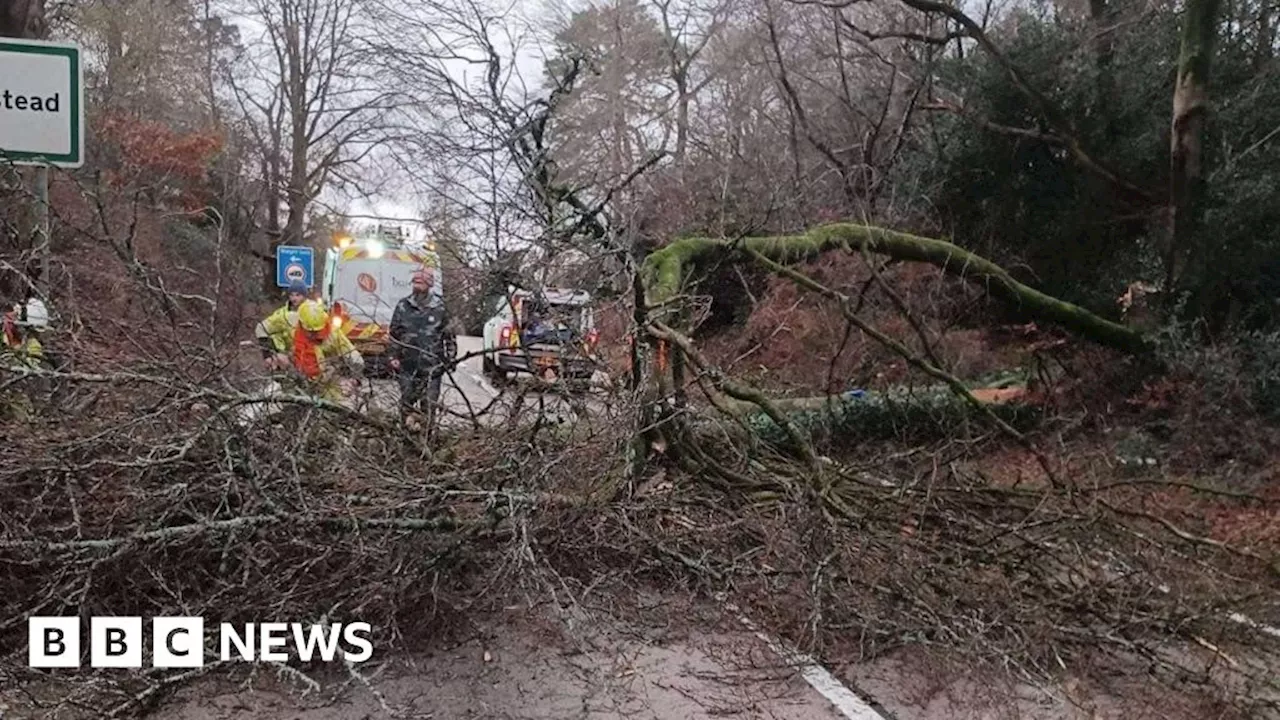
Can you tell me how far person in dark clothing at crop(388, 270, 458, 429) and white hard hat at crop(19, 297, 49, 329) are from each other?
1.72 meters

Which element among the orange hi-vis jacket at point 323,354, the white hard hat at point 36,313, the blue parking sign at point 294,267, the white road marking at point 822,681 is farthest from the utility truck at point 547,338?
the blue parking sign at point 294,267

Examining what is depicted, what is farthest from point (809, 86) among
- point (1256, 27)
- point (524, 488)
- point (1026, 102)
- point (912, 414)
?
point (524, 488)

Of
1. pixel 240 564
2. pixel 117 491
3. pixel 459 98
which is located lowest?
pixel 240 564

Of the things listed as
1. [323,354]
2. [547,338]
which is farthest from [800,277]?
[323,354]

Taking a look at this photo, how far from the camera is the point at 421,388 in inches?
230

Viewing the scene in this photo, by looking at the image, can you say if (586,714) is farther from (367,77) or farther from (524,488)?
(367,77)

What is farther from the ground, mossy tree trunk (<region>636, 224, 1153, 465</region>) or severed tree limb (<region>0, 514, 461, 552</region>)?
mossy tree trunk (<region>636, 224, 1153, 465</region>)

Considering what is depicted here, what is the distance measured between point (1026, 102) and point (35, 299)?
12485 mm

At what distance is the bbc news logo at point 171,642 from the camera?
13.3ft

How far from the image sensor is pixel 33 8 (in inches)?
277

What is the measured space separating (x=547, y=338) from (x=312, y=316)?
125 inches

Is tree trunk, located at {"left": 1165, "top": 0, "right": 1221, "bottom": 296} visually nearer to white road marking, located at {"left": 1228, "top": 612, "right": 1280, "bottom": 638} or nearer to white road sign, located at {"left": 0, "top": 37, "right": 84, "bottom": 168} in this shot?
white road marking, located at {"left": 1228, "top": 612, "right": 1280, "bottom": 638}

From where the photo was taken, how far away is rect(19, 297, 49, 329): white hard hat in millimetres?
4922

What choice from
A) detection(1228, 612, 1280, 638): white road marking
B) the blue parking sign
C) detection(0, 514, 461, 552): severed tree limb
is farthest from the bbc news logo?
the blue parking sign
